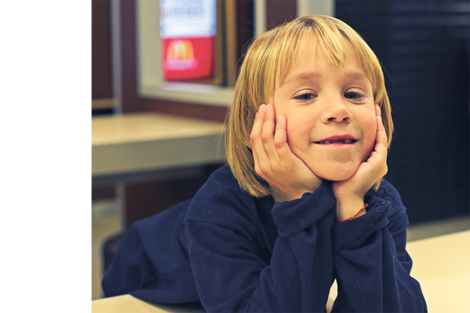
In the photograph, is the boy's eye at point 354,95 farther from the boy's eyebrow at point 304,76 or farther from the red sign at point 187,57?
the red sign at point 187,57

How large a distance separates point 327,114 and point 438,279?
1.15ft

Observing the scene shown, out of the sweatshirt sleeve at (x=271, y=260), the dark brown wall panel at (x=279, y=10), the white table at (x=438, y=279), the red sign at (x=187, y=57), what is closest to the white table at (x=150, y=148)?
the dark brown wall panel at (x=279, y=10)

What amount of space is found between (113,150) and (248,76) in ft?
3.23

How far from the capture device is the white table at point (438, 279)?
0.63m

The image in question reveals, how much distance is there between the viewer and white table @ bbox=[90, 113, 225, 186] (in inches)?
59.2

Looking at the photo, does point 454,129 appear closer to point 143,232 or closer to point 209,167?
point 209,167

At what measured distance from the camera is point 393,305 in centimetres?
53

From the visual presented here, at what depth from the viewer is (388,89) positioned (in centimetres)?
185

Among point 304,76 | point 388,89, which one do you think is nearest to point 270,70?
point 304,76

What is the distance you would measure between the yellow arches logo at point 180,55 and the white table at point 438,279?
252cm

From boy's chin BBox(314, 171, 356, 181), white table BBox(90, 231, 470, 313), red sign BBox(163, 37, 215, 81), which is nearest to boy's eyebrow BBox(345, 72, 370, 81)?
boy's chin BBox(314, 171, 356, 181)

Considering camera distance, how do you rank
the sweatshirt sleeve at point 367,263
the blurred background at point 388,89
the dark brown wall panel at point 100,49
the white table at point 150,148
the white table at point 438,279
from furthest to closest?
the dark brown wall panel at point 100,49
the blurred background at point 388,89
the white table at point 150,148
the white table at point 438,279
the sweatshirt sleeve at point 367,263

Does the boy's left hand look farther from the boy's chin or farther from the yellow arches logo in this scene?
the yellow arches logo

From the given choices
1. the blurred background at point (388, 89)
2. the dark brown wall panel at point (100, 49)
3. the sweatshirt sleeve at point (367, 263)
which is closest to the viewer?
the sweatshirt sleeve at point (367, 263)
